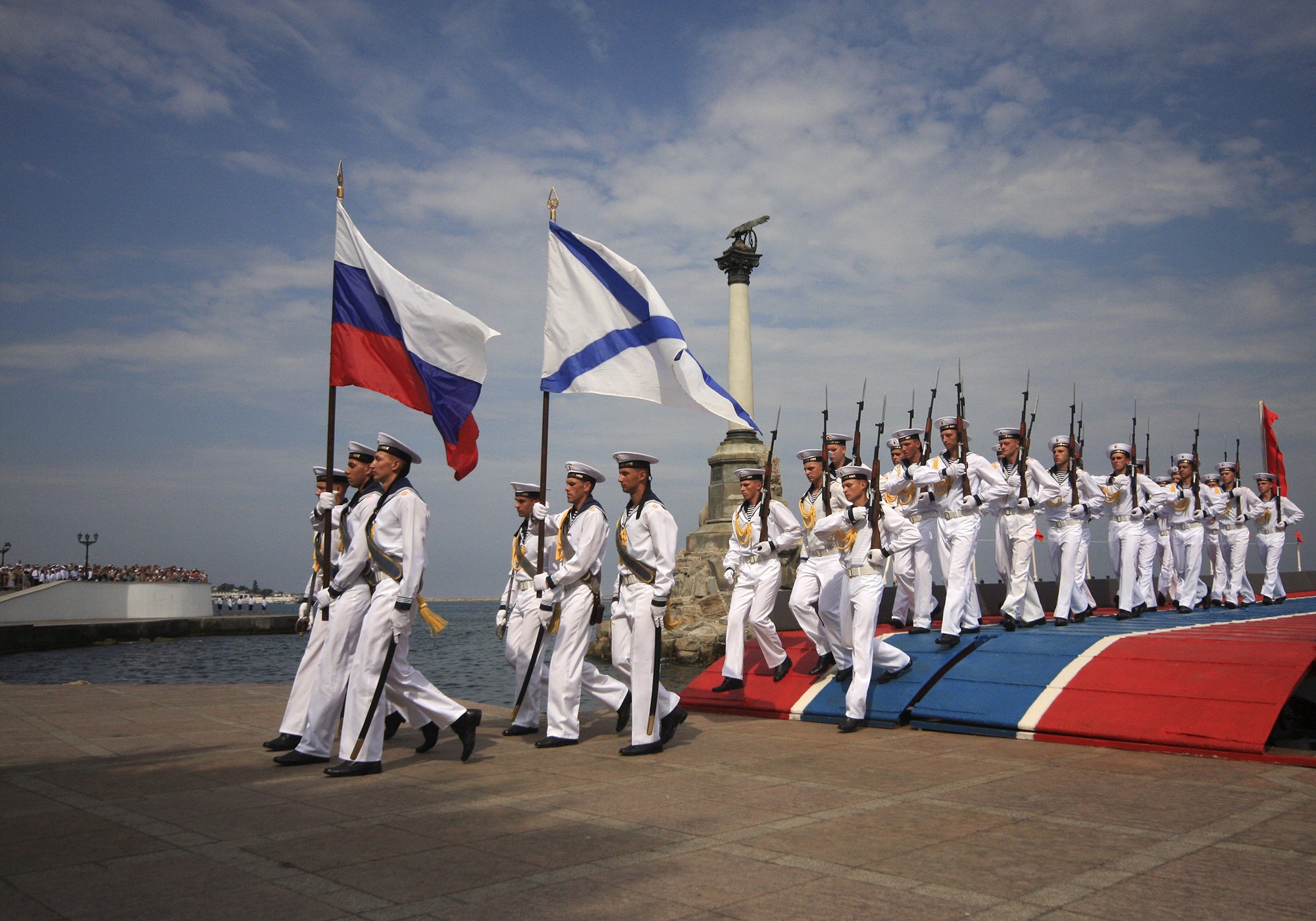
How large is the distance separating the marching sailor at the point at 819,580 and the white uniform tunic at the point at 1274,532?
11.3 meters

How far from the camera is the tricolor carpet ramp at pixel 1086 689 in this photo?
22.3 feet

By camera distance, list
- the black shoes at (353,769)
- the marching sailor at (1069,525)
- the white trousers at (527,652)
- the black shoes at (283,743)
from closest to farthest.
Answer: the black shoes at (353,769) → the black shoes at (283,743) → the white trousers at (527,652) → the marching sailor at (1069,525)

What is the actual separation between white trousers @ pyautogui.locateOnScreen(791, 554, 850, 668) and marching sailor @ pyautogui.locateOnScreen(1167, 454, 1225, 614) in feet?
25.9

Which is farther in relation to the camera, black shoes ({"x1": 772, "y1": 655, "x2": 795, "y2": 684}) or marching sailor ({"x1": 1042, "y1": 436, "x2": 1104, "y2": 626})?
marching sailor ({"x1": 1042, "y1": 436, "x2": 1104, "y2": 626})

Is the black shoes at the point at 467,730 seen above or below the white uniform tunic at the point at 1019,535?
below

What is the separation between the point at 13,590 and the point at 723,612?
3404 cm

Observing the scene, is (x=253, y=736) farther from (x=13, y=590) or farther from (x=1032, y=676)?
(x=13, y=590)

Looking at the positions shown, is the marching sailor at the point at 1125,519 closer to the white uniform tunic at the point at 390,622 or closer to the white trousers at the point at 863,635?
the white trousers at the point at 863,635

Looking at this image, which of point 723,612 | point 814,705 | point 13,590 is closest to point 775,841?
point 814,705

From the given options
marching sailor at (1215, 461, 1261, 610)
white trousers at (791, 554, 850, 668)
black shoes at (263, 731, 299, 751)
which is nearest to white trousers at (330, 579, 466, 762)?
black shoes at (263, 731, 299, 751)

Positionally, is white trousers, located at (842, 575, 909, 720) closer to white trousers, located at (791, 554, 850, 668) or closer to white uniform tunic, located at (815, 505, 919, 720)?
white uniform tunic, located at (815, 505, 919, 720)

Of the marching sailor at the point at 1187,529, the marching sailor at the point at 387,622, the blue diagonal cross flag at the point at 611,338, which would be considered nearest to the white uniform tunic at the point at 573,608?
the marching sailor at the point at 387,622

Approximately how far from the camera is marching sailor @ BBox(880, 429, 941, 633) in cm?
1080

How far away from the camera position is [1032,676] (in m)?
8.16
